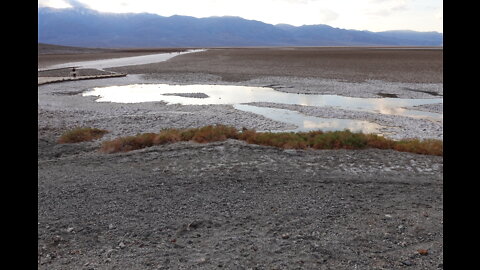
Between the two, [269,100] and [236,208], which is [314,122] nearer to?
[269,100]

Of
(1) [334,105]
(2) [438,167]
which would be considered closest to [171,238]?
(2) [438,167]

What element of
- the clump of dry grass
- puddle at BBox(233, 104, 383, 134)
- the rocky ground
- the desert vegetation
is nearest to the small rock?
the rocky ground

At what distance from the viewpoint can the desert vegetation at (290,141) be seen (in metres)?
13.0

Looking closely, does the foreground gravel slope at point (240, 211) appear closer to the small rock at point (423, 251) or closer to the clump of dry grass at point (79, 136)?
the small rock at point (423, 251)

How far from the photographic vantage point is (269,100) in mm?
26266

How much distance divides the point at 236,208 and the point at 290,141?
19.3 feet

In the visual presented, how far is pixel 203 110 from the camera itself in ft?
73.0

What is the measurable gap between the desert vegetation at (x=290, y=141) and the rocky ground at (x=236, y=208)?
2.15 feet

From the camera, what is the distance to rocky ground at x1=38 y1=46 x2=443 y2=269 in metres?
6.04

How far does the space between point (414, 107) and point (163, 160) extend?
1788 cm

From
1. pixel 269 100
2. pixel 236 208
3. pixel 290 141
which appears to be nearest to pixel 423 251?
pixel 236 208

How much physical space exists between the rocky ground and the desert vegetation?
2.15 ft
